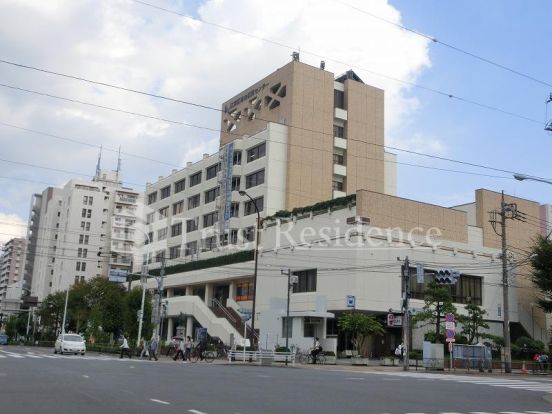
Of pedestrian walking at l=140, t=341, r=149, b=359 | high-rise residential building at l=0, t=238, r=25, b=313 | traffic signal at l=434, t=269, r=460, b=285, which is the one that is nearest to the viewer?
traffic signal at l=434, t=269, r=460, b=285

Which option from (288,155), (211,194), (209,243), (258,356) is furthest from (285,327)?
(211,194)

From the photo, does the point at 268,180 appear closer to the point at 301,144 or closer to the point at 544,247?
the point at 301,144

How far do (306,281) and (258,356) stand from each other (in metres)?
15.4

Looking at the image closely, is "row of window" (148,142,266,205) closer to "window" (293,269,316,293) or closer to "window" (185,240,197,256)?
"window" (185,240,197,256)

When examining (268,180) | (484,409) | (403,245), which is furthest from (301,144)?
(484,409)

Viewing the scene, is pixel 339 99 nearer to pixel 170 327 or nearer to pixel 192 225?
pixel 192 225

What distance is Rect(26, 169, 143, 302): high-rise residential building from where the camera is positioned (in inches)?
4786

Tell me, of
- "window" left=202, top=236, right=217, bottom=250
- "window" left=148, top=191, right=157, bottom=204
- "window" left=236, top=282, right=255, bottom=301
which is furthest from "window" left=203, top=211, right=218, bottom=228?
"window" left=148, top=191, right=157, bottom=204

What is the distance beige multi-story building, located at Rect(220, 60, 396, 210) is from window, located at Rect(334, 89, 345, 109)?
0.11 meters

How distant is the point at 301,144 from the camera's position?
63.8m

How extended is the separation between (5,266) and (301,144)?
147 metres

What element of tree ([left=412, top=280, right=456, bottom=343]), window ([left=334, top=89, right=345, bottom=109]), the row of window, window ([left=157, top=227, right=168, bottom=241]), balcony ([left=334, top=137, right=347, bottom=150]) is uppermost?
window ([left=334, top=89, right=345, bottom=109])

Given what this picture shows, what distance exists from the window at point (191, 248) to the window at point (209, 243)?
2241 millimetres

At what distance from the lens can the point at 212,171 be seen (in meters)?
72.1
